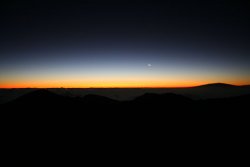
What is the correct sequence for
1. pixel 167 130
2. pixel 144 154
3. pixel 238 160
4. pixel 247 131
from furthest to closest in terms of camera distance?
1. pixel 167 130
2. pixel 247 131
3. pixel 144 154
4. pixel 238 160

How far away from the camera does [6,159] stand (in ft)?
102

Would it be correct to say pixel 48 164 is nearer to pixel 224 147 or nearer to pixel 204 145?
pixel 204 145

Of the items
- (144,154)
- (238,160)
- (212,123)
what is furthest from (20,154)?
(212,123)

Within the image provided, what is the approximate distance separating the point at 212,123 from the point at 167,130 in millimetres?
13108

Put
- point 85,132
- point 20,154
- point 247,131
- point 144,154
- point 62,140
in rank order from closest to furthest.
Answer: point 144,154, point 20,154, point 247,131, point 62,140, point 85,132

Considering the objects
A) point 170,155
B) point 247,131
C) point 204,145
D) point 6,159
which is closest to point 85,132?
point 6,159

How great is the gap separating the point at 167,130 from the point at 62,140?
29.9m

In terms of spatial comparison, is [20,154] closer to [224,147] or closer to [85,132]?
[85,132]

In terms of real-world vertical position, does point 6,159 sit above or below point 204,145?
below

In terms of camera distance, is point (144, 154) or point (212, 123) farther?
point (212, 123)

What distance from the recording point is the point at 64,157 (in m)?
32.0

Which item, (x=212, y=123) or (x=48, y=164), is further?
(x=212, y=123)

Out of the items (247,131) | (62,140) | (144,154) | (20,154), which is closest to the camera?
(144,154)

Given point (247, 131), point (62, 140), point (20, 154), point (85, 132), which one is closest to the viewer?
point (20, 154)
